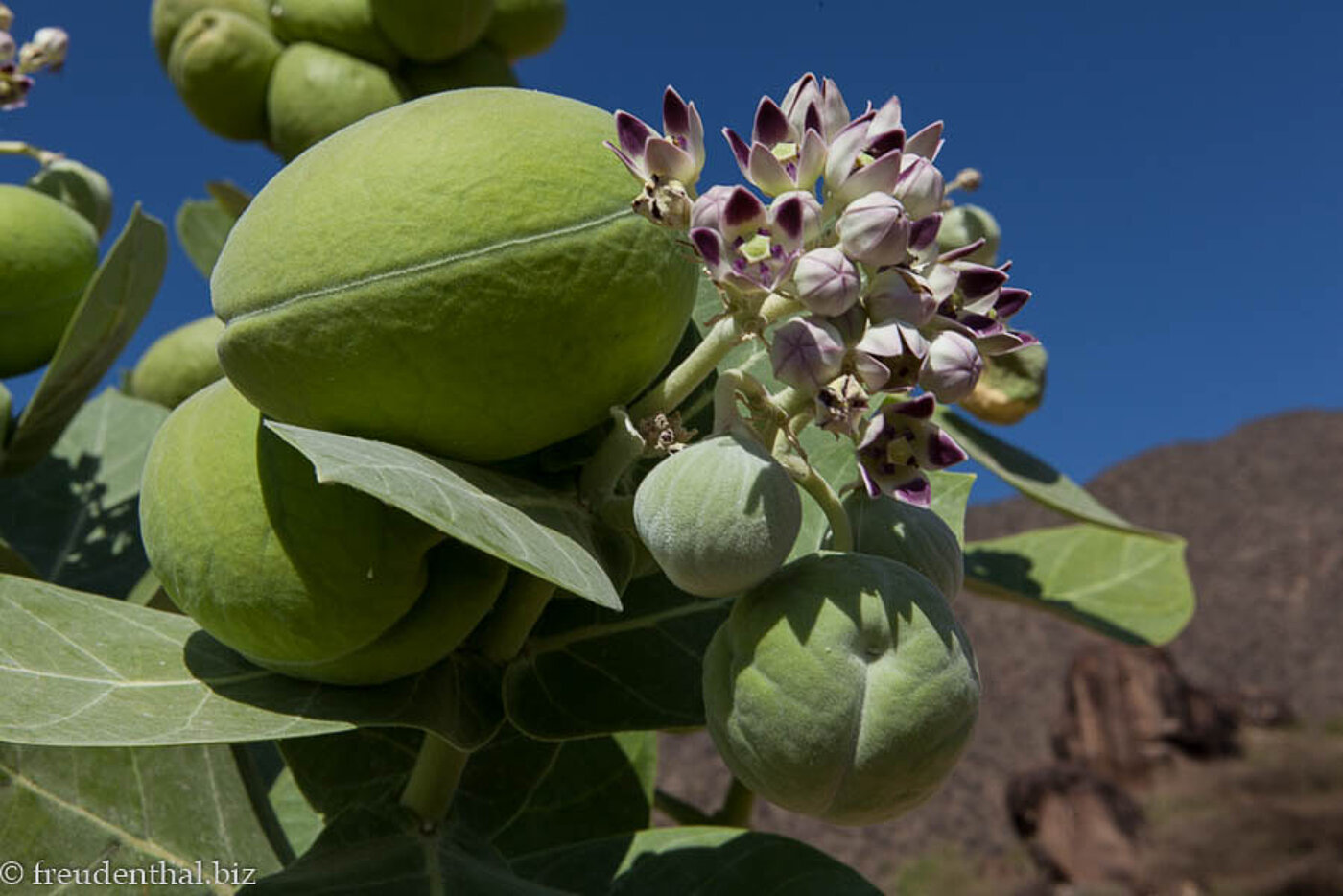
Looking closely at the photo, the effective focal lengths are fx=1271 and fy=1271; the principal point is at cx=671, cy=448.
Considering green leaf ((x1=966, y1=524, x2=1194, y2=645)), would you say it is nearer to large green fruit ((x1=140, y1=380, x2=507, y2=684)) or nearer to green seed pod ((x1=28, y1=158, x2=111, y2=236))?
large green fruit ((x1=140, y1=380, x2=507, y2=684))

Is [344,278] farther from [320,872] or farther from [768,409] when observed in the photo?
[320,872]

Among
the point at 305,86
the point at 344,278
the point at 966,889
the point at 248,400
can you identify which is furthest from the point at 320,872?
the point at 966,889

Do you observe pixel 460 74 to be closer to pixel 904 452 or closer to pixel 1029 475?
pixel 1029 475

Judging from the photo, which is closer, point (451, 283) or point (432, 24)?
point (451, 283)

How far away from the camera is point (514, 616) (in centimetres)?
104

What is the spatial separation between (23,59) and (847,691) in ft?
5.46

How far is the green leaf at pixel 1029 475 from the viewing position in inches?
67.7

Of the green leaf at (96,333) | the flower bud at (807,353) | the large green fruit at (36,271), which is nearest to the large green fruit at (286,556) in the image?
the flower bud at (807,353)

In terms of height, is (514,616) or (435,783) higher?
(514,616)

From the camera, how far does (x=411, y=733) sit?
131 centimetres

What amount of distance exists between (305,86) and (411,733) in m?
0.92

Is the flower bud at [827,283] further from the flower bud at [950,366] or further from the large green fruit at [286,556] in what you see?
the large green fruit at [286,556]

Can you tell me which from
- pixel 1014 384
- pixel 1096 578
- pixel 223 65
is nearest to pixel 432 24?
pixel 223 65

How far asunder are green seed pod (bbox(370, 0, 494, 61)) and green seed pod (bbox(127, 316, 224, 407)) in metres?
0.49
